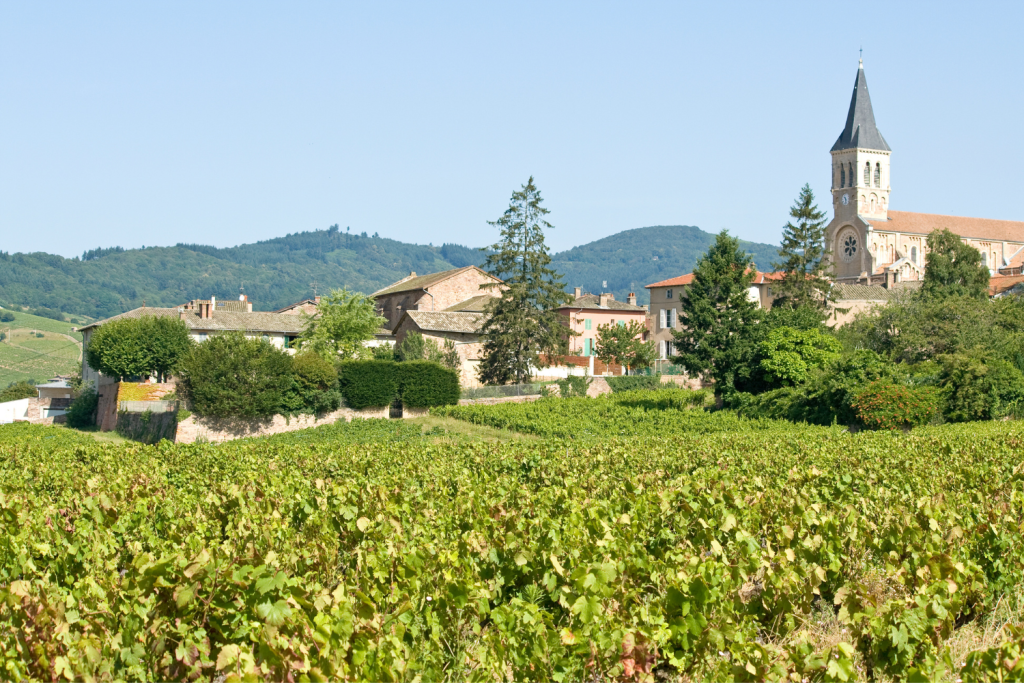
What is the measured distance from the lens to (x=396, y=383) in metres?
42.0

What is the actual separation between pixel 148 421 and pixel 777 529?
3637 centimetres

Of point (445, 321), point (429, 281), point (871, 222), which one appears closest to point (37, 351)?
point (429, 281)

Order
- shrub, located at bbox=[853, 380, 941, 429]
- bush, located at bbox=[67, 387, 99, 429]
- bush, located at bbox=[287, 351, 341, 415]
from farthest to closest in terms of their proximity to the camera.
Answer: bush, located at bbox=[67, 387, 99, 429]
bush, located at bbox=[287, 351, 341, 415]
shrub, located at bbox=[853, 380, 941, 429]

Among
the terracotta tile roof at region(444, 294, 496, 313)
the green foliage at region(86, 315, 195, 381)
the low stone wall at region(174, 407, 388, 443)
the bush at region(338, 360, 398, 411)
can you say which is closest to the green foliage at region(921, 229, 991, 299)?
the terracotta tile roof at region(444, 294, 496, 313)

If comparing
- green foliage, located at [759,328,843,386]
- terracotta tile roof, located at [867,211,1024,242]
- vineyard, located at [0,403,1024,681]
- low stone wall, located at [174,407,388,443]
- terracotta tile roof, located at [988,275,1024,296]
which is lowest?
low stone wall, located at [174,407,388,443]

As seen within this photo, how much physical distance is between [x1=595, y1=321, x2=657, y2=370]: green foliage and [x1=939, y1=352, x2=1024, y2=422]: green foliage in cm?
3009

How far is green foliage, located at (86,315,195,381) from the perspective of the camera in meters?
49.4

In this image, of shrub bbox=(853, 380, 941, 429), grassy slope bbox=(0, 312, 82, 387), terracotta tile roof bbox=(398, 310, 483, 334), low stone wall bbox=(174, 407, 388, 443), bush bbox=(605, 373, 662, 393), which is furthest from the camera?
grassy slope bbox=(0, 312, 82, 387)

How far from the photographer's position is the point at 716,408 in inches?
1554

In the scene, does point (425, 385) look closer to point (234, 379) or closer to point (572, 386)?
point (572, 386)

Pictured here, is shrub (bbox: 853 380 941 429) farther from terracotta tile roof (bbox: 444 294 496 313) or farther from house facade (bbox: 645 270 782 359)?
house facade (bbox: 645 270 782 359)

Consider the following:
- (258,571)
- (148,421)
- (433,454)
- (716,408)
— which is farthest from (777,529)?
(148,421)

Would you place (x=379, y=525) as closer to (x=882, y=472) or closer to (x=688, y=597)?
(x=688, y=597)

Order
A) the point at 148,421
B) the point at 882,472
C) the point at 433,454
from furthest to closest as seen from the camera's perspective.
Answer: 1. the point at 148,421
2. the point at 433,454
3. the point at 882,472
